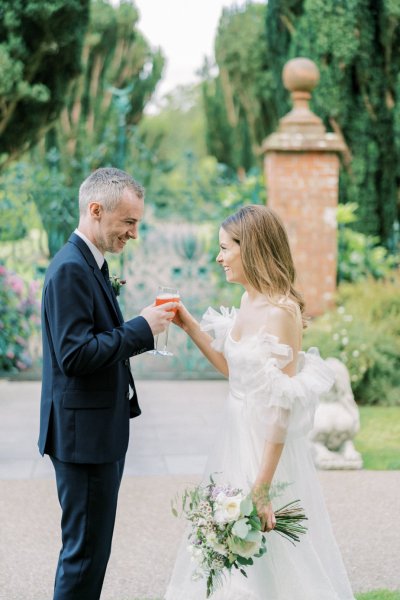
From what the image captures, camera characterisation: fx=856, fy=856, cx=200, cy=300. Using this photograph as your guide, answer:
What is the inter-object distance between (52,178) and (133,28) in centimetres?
1649

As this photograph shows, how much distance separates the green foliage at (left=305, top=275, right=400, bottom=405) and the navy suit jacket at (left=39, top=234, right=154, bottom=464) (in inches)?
209

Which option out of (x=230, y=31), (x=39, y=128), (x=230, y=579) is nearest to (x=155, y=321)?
(x=230, y=579)

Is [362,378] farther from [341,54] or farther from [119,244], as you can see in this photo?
[119,244]

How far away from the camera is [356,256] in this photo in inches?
391

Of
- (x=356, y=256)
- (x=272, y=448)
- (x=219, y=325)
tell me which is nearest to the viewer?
(x=272, y=448)

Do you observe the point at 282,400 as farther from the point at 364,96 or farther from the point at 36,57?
the point at 36,57

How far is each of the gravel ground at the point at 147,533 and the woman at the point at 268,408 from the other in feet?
2.41

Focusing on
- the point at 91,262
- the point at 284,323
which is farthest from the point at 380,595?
the point at 91,262

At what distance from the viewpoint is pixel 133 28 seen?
24.8 meters

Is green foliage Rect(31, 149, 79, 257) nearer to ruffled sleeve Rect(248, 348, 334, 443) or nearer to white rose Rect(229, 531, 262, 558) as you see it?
ruffled sleeve Rect(248, 348, 334, 443)

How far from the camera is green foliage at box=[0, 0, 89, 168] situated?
10469mm

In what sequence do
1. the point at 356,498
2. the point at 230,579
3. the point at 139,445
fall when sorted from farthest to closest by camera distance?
the point at 139,445 → the point at 356,498 → the point at 230,579

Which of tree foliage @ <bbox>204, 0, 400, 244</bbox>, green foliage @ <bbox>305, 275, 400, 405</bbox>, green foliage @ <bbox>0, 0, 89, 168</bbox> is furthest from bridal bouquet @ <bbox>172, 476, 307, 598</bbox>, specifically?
green foliage @ <bbox>0, 0, 89, 168</bbox>

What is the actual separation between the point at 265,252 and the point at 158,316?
0.44m
